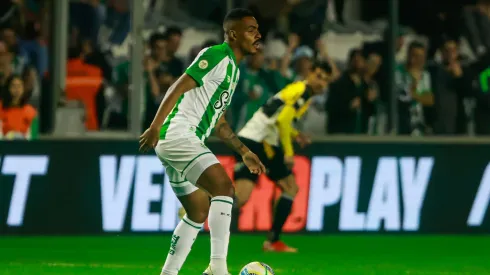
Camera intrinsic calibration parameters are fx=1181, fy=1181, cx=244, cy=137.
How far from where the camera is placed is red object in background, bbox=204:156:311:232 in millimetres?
14000

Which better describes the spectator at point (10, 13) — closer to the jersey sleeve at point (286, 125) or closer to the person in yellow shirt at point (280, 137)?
the person in yellow shirt at point (280, 137)

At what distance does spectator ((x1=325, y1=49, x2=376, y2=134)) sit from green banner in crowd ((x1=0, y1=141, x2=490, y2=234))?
16.1 inches

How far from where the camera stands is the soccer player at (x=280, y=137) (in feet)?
39.9

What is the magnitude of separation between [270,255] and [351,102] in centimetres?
345

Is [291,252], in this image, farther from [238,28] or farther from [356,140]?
[238,28]

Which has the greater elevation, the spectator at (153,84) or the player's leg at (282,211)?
the spectator at (153,84)

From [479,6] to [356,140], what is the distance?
2.63 m

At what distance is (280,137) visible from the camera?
483 inches

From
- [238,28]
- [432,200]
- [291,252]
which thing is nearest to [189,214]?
[238,28]

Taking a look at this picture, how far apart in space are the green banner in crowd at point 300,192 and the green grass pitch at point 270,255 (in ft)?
0.59

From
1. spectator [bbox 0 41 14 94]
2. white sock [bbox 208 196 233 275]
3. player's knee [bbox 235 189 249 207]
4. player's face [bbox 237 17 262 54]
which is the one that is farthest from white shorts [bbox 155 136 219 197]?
spectator [bbox 0 41 14 94]

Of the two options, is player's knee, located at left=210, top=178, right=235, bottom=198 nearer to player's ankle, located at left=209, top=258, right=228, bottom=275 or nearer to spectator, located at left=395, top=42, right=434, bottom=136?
player's ankle, located at left=209, top=258, right=228, bottom=275

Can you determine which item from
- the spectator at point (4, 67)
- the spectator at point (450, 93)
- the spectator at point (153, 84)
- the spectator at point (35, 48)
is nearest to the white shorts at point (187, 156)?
the spectator at point (4, 67)

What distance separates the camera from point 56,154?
13531mm
